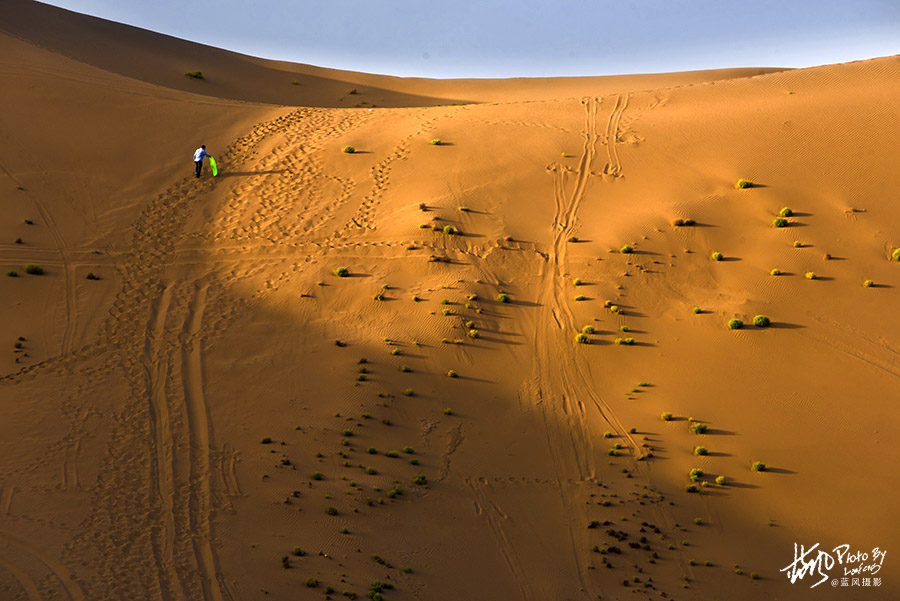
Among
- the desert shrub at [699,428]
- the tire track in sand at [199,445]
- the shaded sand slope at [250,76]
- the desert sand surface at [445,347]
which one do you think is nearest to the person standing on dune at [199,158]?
the desert sand surface at [445,347]

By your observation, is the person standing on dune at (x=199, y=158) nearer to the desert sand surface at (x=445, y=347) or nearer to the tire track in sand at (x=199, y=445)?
the desert sand surface at (x=445, y=347)

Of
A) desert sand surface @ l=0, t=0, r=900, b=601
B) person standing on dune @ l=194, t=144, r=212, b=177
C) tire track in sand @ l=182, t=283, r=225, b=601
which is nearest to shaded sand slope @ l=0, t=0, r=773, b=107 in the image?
desert sand surface @ l=0, t=0, r=900, b=601

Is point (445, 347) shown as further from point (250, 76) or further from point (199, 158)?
point (250, 76)

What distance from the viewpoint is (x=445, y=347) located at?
29.8 m

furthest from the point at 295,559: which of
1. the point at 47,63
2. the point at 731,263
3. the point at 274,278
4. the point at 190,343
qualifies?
the point at 47,63

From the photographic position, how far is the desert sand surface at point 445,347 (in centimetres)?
2177

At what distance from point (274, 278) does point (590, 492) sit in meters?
16.6

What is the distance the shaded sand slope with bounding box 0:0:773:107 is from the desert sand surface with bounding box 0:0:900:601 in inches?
617

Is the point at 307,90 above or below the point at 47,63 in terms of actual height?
above

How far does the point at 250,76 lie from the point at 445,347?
54163 mm

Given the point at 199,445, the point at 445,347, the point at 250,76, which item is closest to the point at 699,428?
the point at 445,347

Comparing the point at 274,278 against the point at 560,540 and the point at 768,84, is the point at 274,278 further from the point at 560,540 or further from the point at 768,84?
the point at 768,84

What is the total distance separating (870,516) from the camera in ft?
78.4

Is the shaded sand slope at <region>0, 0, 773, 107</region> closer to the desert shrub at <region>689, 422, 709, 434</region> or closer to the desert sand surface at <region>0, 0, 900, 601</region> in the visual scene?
the desert sand surface at <region>0, 0, 900, 601</region>
